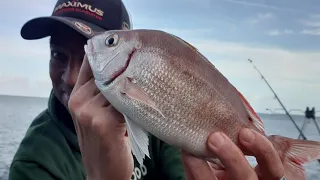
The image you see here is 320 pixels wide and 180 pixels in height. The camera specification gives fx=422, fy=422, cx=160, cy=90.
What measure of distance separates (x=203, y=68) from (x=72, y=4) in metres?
1.54

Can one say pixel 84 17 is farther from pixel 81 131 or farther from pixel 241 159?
pixel 241 159

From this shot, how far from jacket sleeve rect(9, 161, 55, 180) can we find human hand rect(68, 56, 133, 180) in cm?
66

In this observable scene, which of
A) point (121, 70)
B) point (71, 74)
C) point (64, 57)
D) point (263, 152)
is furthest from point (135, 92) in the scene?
point (64, 57)

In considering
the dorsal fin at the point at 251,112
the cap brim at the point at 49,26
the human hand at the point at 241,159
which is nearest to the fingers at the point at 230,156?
the human hand at the point at 241,159

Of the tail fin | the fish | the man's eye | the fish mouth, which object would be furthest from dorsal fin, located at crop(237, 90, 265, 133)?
the man's eye

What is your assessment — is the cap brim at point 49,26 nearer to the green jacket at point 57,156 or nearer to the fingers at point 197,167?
the green jacket at point 57,156

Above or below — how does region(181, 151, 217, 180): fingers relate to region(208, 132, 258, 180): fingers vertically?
below

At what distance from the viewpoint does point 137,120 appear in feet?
6.13

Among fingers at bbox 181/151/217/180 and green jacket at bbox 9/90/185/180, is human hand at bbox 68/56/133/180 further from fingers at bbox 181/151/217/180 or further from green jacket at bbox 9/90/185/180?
green jacket at bbox 9/90/185/180

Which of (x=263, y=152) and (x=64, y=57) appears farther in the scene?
(x=64, y=57)

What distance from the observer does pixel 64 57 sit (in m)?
2.96

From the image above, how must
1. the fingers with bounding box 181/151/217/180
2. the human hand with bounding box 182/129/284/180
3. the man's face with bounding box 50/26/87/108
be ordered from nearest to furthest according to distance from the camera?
the human hand with bounding box 182/129/284/180 → the fingers with bounding box 181/151/217/180 → the man's face with bounding box 50/26/87/108

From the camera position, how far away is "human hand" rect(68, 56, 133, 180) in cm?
202

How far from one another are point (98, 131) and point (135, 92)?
34 centimetres
